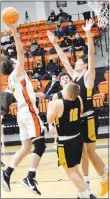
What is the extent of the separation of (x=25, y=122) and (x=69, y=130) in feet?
2.50

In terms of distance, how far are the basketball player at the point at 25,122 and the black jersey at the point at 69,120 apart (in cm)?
57

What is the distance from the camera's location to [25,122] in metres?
4.78

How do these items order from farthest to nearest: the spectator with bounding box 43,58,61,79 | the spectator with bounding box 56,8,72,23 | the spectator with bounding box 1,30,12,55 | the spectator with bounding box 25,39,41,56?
the spectator with bounding box 56,8,72,23, the spectator with bounding box 1,30,12,55, the spectator with bounding box 25,39,41,56, the spectator with bounding box 43,58,61,79

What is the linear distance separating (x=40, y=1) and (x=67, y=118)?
13.8m

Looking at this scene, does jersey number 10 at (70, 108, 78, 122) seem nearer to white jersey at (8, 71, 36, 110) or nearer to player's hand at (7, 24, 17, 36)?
white jersey at (8, 71, 36, 110)

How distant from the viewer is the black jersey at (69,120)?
4.12m

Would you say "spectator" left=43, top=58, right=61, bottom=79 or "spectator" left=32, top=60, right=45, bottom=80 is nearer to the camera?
"spectator" left=43, top=58, right=61, bottom=79

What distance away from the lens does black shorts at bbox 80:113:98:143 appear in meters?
4.60

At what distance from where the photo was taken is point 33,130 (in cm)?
470

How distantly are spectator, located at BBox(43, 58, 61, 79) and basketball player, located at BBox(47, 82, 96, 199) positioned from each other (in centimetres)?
792

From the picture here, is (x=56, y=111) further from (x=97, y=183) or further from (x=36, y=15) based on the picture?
(x=36, y=15)

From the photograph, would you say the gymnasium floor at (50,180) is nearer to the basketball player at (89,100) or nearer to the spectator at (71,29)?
the basketball player at (89,100)

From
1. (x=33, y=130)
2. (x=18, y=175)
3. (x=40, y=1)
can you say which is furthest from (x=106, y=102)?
(x=40, y=1)

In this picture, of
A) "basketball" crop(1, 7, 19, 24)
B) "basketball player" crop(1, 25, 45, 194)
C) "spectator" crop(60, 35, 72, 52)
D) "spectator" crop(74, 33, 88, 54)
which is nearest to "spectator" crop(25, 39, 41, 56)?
"spectator" crop(60, 35, 72, 52)
